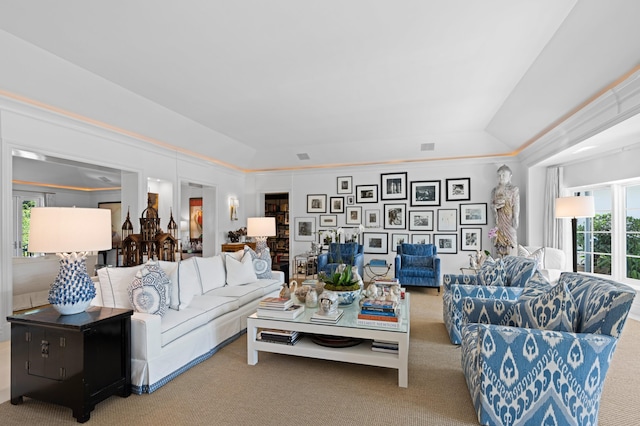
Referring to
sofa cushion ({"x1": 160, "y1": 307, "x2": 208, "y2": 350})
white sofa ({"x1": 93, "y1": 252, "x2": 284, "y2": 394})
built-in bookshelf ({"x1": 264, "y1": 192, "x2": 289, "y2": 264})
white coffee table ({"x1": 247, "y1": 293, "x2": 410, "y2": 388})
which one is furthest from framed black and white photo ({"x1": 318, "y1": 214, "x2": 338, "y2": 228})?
sofa cushion ({"x1": 160, "y1": 307, "x2": 208, "y2": 350})

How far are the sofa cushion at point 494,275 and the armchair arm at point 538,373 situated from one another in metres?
1.74

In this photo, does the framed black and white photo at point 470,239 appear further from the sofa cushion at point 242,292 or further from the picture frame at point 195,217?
the picture frame at point 195,217

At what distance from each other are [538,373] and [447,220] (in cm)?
543

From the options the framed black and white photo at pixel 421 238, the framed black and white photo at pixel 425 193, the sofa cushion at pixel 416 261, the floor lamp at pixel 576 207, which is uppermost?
the framed black and white photo at pixel 425 193

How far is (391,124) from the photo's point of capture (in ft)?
19.0

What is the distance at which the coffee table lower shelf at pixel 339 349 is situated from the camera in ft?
8.80

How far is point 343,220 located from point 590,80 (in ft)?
17.1

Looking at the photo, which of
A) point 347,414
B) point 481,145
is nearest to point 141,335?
point 347,414

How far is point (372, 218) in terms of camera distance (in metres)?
7.72

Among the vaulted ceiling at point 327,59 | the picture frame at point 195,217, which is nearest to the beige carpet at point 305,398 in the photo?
the vaulted ceiling at point 327,59

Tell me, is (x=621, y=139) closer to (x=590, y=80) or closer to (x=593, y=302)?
(x=590, y=80)

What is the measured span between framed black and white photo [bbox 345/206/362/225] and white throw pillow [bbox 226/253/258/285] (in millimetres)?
3605

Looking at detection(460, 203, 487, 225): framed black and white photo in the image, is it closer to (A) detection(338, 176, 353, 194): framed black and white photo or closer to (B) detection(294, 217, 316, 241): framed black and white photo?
(A) detection(338, 176, 353, 194): framed black and white photo

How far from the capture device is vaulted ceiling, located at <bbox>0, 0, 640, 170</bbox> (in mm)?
2666
